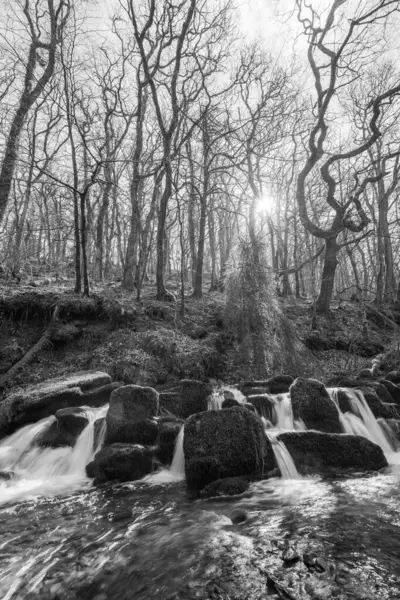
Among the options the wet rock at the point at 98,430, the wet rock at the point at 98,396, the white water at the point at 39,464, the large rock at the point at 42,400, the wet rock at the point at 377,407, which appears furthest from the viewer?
the wet rock at the point at 98,396

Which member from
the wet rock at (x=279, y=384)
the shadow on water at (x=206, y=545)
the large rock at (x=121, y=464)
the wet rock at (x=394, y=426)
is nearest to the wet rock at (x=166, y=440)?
the large rock at (x=121, y=464)

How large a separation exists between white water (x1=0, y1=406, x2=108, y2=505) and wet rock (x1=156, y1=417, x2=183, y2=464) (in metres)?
1.32

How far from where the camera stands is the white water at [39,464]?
17.6 feet

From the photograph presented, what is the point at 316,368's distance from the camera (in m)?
11.2

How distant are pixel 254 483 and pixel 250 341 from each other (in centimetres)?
602

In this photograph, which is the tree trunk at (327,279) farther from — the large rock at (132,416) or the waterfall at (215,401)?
the large rock at (132,416)

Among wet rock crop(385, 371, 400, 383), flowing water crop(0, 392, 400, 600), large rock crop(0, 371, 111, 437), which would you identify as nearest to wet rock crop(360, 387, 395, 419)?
flowing water crop(0, 392, 400, 600)

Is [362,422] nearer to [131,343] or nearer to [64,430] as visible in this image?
[64,430]

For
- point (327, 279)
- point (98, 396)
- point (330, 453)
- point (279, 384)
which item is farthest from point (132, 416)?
point (327, 279)

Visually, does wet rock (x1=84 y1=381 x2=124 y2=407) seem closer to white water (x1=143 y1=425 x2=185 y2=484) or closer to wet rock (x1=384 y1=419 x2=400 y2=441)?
white water (x1=143 y1=425 x2=185 y2=484)

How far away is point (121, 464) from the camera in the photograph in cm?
550

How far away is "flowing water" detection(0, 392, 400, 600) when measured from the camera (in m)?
2.75

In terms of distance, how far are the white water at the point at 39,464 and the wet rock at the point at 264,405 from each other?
136 inches

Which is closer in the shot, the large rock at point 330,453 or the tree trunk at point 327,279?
the large rock at point 330,453
